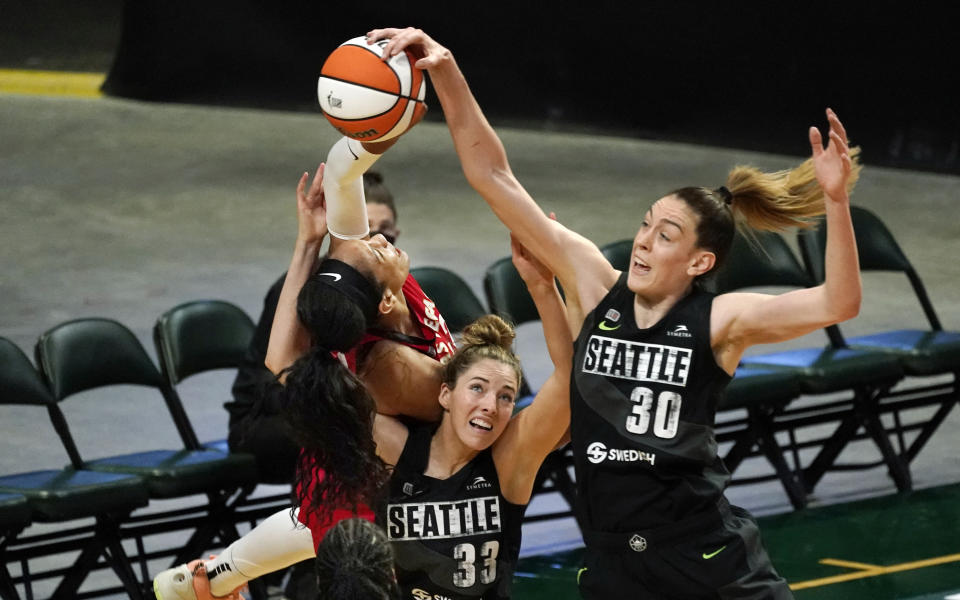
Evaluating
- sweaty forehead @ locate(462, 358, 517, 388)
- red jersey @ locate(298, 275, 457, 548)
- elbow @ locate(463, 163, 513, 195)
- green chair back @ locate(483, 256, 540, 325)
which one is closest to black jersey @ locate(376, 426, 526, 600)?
red jersey @ locate(298, 275, 457, 548)

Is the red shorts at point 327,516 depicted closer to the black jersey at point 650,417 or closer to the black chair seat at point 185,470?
the black jersey at point 650,417

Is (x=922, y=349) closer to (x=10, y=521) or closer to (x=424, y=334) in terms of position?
(x=424, y=334)

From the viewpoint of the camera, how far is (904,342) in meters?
6.55

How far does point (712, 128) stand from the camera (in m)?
13.8

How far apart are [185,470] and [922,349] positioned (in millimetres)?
3438

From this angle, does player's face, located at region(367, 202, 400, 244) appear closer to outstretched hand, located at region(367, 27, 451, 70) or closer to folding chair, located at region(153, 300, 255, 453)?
folding chair, located at region(153, 300, 255, 453)

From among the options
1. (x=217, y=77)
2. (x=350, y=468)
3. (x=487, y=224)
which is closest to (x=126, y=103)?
(x=217, y=77)

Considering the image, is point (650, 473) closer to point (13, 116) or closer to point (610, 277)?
point (610, 277)

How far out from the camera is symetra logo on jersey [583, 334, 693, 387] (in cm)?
312

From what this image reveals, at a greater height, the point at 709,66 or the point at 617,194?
the point at 709,66

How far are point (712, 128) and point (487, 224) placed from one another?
3834 mm

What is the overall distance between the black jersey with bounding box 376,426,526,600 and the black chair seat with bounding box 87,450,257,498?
1720 mm

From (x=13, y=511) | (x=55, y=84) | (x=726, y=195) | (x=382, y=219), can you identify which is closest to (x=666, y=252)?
(x=726, y=195)

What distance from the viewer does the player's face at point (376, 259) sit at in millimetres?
3430
